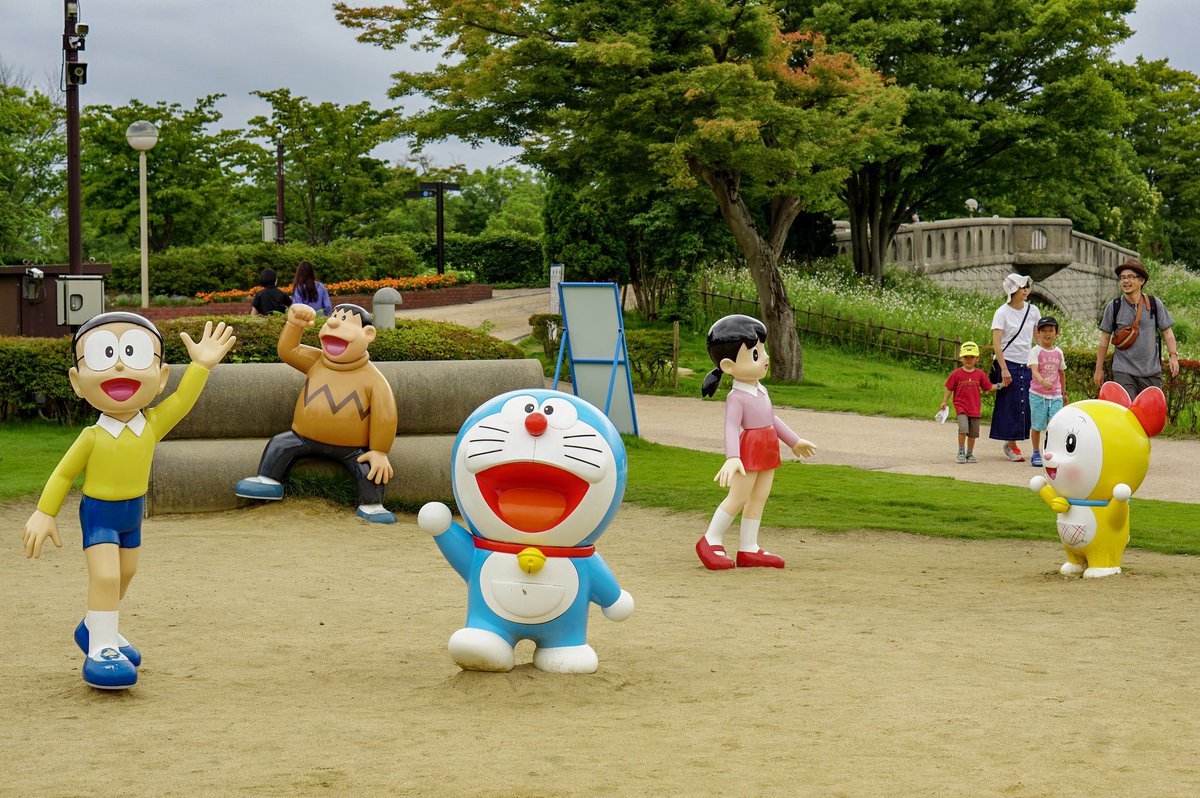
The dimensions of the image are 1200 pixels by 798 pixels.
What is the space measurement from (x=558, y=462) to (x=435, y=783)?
181cm

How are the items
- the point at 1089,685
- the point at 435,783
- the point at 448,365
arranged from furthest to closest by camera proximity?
the point at 448,365, the point at 1089,685, the point at 435,783

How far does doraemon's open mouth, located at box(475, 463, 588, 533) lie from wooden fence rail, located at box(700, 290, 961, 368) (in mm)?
21290

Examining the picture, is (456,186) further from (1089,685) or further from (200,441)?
(1089,685)

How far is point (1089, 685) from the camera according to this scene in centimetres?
561

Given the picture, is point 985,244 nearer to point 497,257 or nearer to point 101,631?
point 497,257

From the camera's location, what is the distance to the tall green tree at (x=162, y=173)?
41625 mm

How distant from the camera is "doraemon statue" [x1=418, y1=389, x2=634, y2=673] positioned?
5.78 metres

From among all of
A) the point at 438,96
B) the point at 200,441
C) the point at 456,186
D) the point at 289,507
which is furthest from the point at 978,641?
the point at 456,186

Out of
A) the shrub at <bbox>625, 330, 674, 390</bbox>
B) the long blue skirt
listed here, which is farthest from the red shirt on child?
the shrub at <bbox>625, 330, 674, 390</bbox>

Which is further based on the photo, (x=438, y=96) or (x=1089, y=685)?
(x=438, y=96)

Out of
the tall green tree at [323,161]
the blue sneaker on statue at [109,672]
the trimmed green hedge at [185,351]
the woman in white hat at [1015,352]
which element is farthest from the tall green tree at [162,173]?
the blue sneaker on statue at [109,672]

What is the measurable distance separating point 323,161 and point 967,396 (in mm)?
34830

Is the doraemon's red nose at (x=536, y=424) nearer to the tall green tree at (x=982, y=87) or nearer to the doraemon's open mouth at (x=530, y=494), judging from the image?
the doraemon's open mouth at (x=530, y=494)

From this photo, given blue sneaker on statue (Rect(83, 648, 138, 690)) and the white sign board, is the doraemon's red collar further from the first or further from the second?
the white sign board
